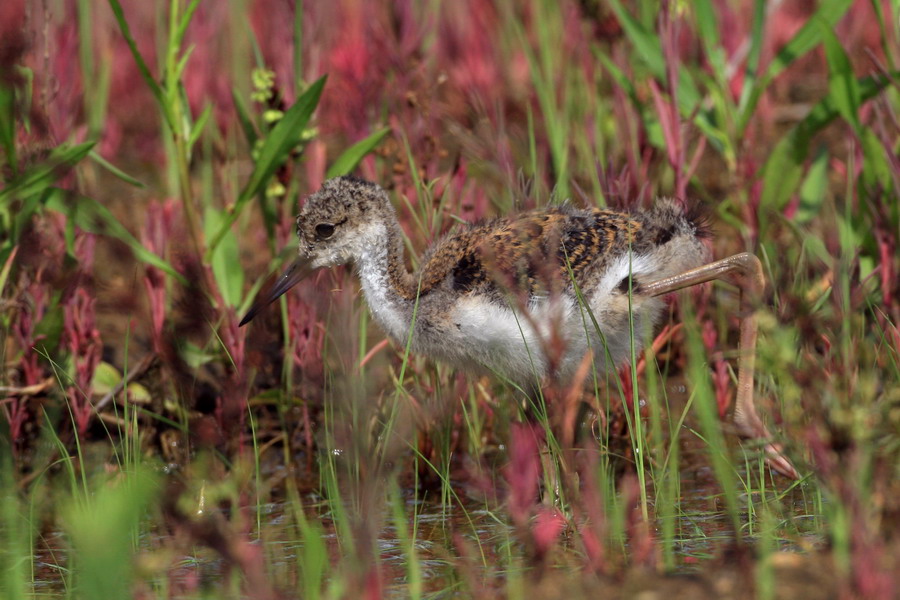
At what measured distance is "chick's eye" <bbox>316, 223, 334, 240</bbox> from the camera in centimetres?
380

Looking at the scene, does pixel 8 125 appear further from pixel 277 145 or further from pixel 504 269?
pixel 504 269

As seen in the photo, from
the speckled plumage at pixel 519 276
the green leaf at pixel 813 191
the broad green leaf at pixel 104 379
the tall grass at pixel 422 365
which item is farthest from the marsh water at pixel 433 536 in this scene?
the green leaf at pixel 813 191

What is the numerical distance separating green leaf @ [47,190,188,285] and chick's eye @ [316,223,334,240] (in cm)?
53

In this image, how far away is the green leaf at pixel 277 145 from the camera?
4059 mm

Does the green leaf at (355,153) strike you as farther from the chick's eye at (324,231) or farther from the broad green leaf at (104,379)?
the broad green leaf at (104,379)

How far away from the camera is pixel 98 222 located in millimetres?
4070

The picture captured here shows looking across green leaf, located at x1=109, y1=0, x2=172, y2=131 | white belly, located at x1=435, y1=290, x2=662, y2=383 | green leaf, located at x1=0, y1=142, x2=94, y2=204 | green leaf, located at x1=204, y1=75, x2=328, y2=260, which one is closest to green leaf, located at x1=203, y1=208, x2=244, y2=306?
green leaf, located at x1=204, y1=75, x2=328, y2=260

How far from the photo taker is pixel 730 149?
4.71m

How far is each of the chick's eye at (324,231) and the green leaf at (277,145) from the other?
1.37 ft

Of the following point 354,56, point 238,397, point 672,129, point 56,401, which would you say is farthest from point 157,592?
point 354,56

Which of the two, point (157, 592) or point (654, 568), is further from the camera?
point (157, 592)

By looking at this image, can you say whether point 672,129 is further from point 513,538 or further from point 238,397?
point 238,397

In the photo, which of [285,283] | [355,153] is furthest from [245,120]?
[285,283]

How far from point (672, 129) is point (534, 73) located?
2.71 ft
